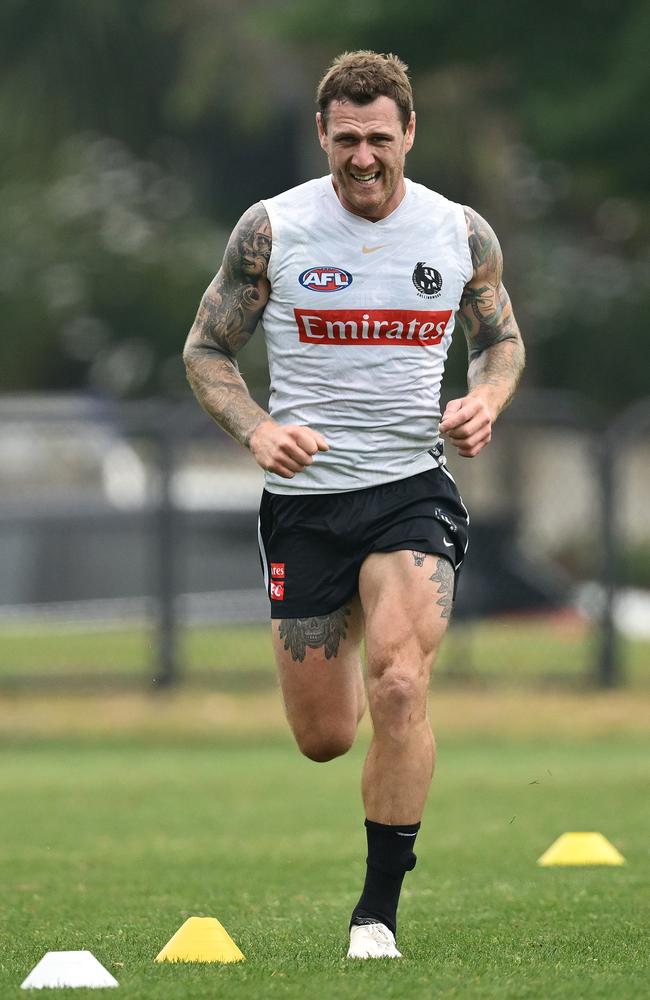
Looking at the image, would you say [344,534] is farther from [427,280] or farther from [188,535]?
Result: [188,535]

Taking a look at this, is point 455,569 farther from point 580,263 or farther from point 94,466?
point 580,263

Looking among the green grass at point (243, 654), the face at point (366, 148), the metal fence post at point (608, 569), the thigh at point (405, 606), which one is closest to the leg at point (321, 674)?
the thigh at point (405, 606)

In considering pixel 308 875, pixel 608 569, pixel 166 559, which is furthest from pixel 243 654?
pixel 308 875

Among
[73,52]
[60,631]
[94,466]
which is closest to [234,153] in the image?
[73,52]

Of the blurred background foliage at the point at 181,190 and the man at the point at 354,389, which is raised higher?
the blurred background foliage at the point at 181,190

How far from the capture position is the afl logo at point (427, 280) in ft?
19.7

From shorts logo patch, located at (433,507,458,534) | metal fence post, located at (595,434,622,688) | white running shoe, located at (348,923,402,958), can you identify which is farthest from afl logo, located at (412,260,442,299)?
metal fence post, located at (595,434,622,688)

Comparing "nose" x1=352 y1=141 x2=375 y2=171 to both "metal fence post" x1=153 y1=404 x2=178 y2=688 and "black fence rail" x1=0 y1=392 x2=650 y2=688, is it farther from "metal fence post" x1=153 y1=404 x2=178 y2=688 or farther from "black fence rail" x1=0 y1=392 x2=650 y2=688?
"metal fence post" x1=153 y1=404 x2=178 y2=688

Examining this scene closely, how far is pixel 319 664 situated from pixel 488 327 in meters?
1.23

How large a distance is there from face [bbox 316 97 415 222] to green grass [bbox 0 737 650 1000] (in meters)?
2.25

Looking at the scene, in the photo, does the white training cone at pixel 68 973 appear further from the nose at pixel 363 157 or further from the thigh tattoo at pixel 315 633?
the nose at pixel 363 157

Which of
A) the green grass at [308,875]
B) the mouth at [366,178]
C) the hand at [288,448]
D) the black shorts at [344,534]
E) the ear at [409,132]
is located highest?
the ear at [409,132]

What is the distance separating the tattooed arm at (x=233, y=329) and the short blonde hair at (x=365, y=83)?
0.43 metres

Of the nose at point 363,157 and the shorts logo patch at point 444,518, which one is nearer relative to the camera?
the nose at point 363,157
